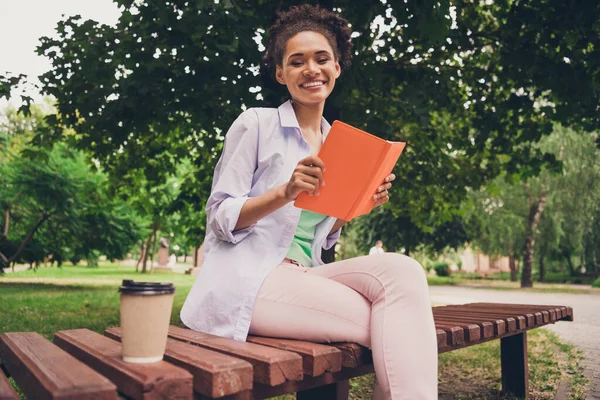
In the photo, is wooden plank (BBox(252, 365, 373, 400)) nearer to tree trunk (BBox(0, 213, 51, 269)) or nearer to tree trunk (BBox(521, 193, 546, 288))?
tree trunk (BBox(0, 213, 51, 269))

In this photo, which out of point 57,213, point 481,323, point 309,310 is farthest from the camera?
point 57,213

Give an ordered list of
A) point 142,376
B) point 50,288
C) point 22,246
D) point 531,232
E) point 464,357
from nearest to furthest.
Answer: point 142,376, point 464,357, point 50,288, point 22,246, point 531,232

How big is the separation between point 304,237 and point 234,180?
463 millimetres

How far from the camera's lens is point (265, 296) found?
1.97m

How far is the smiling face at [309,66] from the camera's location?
7.66 feet

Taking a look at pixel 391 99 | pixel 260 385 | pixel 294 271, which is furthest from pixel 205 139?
pixel 260 385

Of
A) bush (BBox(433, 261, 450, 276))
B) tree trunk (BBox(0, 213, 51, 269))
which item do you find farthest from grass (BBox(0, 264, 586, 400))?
bush (BBox(433, 261, 450, 276))

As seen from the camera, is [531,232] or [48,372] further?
[531,232]

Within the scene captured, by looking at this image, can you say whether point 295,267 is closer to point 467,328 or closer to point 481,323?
point 467,328

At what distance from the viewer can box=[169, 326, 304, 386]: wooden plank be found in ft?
4.93

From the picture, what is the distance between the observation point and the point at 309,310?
192cm

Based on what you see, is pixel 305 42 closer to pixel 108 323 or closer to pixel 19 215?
pixel 108 323

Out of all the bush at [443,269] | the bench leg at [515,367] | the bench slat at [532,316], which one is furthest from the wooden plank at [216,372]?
the bush at [443,269]

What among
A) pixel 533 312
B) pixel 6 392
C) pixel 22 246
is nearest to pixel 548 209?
pixel 22 246
